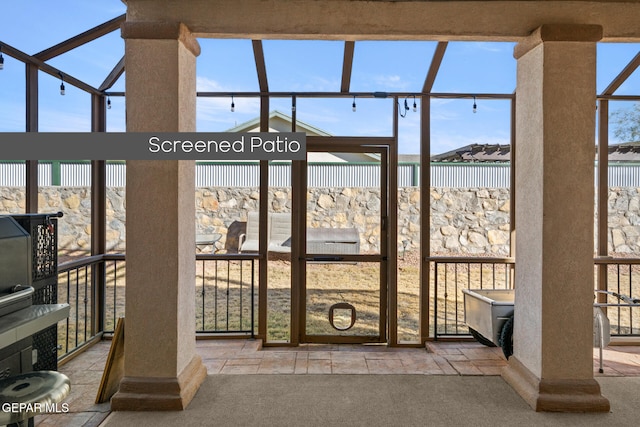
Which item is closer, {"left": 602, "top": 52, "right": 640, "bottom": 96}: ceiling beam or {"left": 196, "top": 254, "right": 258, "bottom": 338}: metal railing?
{"left": 602, "top": 52, "right": 640, "bottom": 96}: ceiling beam

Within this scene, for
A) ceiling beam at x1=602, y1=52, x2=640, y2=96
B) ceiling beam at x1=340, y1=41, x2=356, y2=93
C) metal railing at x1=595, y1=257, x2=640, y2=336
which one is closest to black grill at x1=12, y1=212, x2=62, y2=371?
ceiling beam at x1=340, y1=41, x2=356, y2=93

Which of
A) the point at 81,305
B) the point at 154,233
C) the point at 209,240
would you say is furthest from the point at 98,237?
the point at 154,233

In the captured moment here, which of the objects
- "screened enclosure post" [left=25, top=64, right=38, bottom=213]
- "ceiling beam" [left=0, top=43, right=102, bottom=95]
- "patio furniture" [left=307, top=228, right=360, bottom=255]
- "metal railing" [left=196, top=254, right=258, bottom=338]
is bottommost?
"metal railing" [left=196, top=254, right=258, bottom=338]

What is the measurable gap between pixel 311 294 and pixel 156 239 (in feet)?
5.63

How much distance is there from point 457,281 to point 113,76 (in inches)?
146

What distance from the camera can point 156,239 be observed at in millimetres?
2416

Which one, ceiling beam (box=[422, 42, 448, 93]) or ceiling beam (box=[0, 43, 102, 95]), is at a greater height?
ceiling beam (box=[422, 42, 448, 93])

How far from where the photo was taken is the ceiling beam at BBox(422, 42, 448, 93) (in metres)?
3.30

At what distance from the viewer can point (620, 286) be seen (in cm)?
394

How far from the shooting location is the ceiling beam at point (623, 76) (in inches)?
132

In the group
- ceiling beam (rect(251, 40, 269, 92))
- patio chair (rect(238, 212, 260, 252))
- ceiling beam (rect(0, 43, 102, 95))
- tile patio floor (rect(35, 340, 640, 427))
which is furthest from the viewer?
patio chair (rect(238, 212, 260, 252))

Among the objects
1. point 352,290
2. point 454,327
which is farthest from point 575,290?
point 352,290

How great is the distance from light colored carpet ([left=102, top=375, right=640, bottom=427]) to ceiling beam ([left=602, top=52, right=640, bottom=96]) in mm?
2395

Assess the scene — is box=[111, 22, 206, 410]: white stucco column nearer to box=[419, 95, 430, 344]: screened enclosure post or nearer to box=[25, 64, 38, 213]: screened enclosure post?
box=[25, 64, 38, 213]: screened enclosure post
